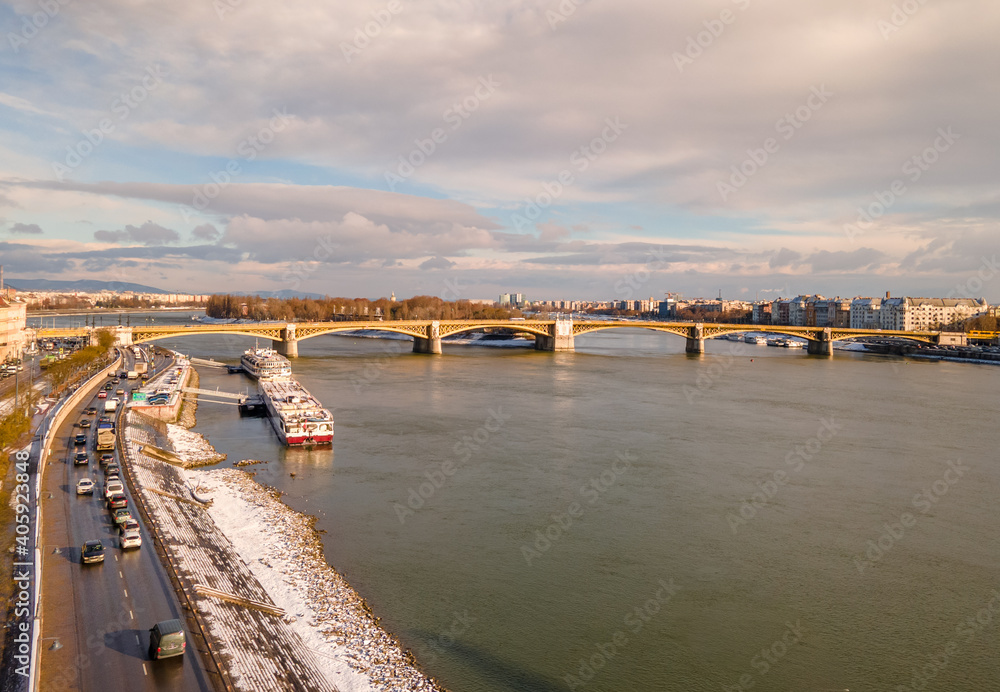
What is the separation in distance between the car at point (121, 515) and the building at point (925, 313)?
10491 centimetres

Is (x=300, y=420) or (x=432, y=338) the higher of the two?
(x=432, y=338)

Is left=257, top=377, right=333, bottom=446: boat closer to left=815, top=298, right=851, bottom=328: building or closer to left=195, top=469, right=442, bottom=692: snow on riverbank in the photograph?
left=195, top=469, right=442, bottom=692: snow on riverbank

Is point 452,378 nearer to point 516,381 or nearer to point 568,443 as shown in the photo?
point 516,381

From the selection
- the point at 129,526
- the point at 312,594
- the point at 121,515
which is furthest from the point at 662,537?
the point at 121,515

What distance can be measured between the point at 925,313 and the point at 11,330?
11071cm

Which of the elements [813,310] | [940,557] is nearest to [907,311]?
[813,310]

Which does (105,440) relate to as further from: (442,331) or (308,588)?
(442,331)

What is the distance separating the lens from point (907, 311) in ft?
305

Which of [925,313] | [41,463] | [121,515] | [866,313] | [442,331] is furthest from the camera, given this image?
[866,313]

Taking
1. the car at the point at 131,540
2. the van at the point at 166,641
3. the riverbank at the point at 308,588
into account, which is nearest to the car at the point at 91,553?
the car at the point at 131,540

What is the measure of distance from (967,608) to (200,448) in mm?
20181

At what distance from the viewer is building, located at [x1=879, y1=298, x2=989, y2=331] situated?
93062 millimetres

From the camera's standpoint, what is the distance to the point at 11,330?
1432 inches

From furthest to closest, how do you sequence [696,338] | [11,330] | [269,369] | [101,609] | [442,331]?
[696,338]
[442,331]
[11,330]
[269,369]
[101,609]
